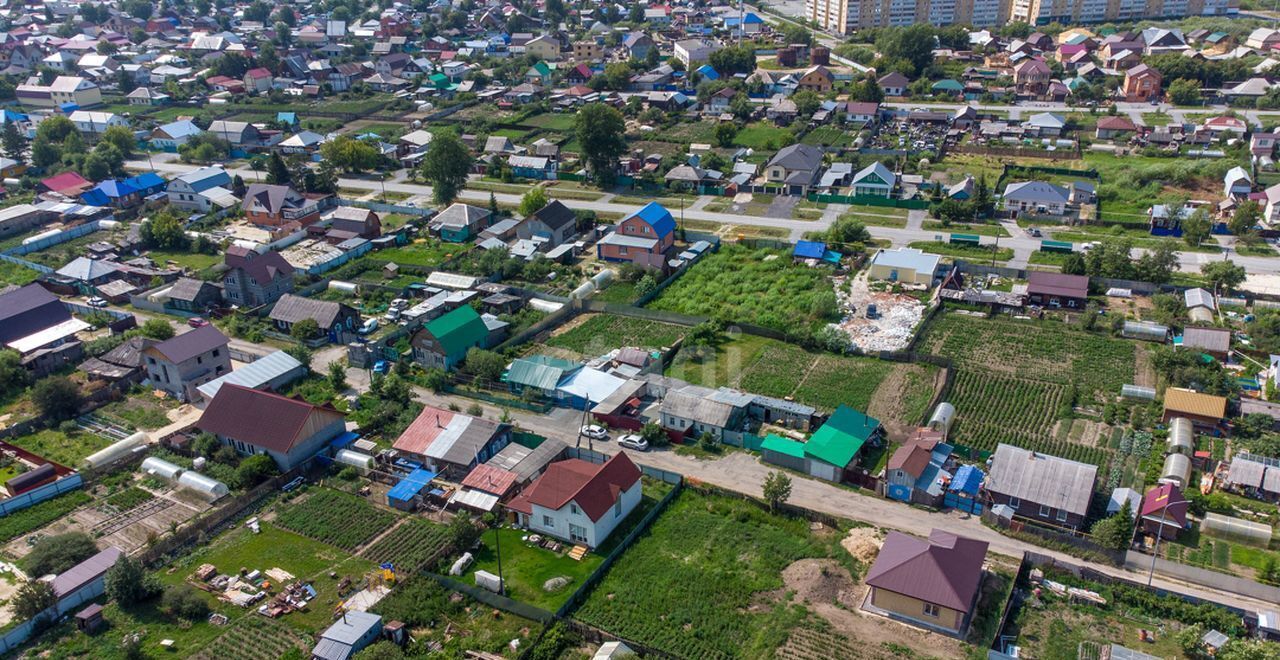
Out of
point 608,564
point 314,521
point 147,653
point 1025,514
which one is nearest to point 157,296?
point 314,521

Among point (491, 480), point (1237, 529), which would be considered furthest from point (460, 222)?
point (1237, 529)

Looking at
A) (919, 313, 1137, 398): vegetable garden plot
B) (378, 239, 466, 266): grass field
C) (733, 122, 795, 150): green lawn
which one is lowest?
(378, 239, 466, 266): grass field

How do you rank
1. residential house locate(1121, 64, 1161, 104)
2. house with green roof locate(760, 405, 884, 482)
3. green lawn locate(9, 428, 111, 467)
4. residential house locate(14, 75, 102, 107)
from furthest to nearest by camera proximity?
1. residential house locate(14, 75, 102, 107)
2. residential house locate(1121, 64, 1161, 104)
3. green lawn locate(9, 428, 111, 467)
4. house with green roof locate(760, 405, 884, 482)

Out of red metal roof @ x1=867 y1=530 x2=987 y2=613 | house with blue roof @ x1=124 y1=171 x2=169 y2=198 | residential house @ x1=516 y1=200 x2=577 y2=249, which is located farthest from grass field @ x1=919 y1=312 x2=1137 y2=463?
house with blue roof @ x1=124 y1=171 x2=169 y2=198

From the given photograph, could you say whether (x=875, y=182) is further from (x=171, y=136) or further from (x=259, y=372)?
(x=171, y=136)

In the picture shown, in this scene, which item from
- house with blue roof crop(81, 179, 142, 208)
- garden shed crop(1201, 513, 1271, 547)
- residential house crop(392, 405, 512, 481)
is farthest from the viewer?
house with blue roof crop(81, 179, 142, 208)

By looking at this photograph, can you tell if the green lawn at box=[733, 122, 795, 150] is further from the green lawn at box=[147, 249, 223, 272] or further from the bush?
the bush

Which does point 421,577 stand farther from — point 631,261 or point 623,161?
point 623,161

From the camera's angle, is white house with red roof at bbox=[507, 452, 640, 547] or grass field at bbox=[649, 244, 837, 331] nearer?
white house with red roof at bbox=[507, 452, 640, 547]
